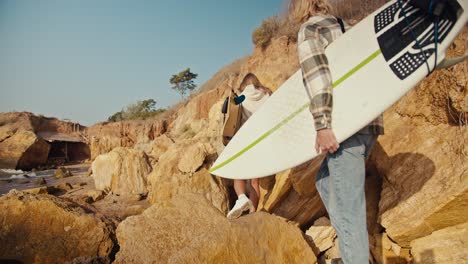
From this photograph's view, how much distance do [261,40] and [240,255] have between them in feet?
27.8

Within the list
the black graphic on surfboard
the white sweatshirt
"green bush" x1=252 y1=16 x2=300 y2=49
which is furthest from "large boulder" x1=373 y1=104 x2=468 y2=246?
"green bush" x1=252 y1=16 x2=300 y2=49

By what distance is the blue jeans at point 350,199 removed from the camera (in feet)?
5.08

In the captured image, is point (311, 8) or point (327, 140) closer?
point (327, 140)

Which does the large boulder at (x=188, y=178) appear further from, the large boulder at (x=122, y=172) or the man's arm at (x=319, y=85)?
the man's arm at (x=319, y=85)

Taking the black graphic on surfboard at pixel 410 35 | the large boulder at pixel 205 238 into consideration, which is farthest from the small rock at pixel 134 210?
the black graphic on surfboard at pixel 410 35

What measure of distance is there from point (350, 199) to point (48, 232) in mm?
3136

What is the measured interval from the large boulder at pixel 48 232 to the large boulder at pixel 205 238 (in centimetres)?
88

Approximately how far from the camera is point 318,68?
5.30 ft

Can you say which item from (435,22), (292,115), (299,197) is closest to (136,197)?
(299,197)

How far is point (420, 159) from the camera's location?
2467mm

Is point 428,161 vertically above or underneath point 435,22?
underneath

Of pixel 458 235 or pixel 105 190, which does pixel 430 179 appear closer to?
pixel 458 235

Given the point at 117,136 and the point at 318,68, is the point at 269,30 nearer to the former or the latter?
the point at 318,68

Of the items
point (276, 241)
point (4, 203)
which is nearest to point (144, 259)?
point (276, 241)
